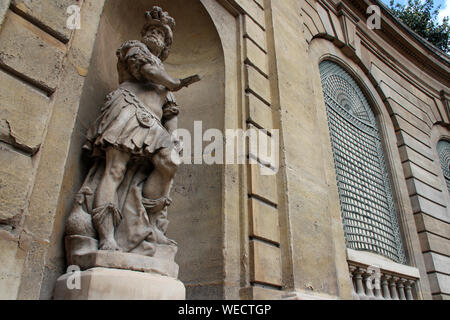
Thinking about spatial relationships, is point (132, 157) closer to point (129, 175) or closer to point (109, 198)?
point (129, 175)

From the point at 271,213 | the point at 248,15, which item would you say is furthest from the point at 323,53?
the point at 271,213

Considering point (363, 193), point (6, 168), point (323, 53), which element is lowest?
point (6, 168)

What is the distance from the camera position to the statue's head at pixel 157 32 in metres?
3.80

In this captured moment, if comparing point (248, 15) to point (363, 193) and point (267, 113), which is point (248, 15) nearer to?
point (267, 113)

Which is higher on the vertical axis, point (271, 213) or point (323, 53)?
point (323, 53)

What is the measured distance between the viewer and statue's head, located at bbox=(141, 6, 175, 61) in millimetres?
3798

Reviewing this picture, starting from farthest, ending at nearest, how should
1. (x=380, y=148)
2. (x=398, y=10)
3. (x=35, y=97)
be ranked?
1. (x=398, y=10)
2. (x=380, y=148)
3. (x=35, y=97)

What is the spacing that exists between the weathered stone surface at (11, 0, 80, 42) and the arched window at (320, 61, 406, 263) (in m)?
4.57

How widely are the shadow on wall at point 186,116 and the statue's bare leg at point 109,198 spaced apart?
1.23 ft

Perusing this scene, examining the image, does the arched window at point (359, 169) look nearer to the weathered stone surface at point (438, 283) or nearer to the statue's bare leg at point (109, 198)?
the weathered stone surface at point (438, 283)

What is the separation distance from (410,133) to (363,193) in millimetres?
2918

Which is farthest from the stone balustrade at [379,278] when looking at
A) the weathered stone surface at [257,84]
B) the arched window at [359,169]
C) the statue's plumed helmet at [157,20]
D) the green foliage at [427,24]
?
the green foliage at [427,24]

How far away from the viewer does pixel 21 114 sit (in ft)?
7.71
